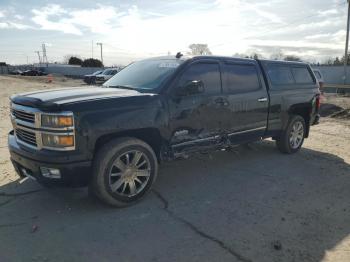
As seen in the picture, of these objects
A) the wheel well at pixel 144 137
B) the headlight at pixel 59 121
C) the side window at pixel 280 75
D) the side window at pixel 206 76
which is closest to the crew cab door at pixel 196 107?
the side window at pixel 206 76

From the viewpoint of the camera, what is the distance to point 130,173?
467 centimetres

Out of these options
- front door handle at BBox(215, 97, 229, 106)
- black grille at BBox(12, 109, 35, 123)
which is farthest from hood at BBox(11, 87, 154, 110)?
front door handle at BBox(215, 97, 229, 106)

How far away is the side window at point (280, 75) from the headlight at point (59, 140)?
13.6 feet

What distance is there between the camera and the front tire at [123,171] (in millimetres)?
4379

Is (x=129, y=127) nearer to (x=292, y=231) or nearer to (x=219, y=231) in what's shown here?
(x=219, y=231)

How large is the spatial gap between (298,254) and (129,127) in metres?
2.36

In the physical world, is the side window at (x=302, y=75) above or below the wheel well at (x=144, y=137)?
above

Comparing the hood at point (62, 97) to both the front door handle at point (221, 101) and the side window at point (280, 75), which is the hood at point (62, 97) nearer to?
the front door handle at point (221, 101)

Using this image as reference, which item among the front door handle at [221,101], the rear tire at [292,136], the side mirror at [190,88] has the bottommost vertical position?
the rear tire at [292,136]

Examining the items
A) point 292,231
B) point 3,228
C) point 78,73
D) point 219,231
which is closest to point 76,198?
point 3,228

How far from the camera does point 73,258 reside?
11.3 feet

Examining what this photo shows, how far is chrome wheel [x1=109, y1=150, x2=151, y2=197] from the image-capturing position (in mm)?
4549

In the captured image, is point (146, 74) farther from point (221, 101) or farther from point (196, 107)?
point (221, 101)

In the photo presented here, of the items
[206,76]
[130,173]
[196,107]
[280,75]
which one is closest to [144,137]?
[130,173]
